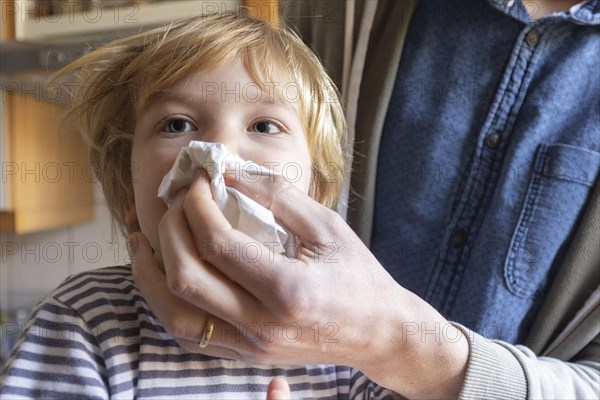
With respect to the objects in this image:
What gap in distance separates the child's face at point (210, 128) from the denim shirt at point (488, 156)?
20 cm

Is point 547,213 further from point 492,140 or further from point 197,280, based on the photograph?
point 197,280

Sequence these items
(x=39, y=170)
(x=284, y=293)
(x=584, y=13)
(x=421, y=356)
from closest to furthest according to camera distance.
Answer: (x=284, y=293) → (x=421, y=356) → (x=584, y=13) → (x=39, y=170)

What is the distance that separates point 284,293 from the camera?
458 millimetres

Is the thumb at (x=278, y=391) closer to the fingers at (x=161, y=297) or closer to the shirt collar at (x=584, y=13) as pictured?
the fingers at (x=161, y=297)

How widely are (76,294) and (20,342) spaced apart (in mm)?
70

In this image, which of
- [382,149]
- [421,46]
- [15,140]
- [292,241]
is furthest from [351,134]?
[15,140]

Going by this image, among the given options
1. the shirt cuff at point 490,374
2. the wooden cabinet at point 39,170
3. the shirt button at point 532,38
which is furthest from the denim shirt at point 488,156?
the wooden cabinet at point 39,170

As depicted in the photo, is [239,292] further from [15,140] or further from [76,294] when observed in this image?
[15,140]

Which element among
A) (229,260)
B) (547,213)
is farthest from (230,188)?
(547,213)

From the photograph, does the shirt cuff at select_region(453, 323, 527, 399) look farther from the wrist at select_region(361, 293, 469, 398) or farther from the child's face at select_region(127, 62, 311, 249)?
the child's face at select_region(127, 62, 311, 249)

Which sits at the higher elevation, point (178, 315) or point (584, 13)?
point (584, 13)

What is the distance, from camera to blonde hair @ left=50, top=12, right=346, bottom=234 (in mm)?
672

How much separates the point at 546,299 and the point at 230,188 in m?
0.45

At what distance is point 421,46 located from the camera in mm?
812
